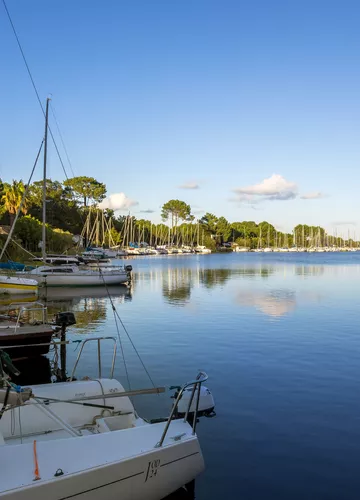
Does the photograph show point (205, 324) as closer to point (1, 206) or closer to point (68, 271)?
point (68, 271)

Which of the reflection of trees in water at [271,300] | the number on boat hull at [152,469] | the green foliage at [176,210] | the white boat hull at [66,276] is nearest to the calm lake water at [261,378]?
the reflection of trees in water at [271,300]

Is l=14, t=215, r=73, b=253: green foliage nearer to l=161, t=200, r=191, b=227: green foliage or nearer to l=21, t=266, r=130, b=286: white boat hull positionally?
l=21, t=266, r=130, b=286: white boat hull

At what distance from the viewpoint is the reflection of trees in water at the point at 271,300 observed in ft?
95.2

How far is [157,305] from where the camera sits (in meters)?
32.5

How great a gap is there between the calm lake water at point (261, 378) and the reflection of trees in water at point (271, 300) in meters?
0.18

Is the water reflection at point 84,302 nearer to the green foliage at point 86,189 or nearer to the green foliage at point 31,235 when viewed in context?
the green foliage at point 31,235

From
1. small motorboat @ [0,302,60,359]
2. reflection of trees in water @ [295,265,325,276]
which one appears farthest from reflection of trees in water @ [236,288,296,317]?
reflection of trees in water @ [295,265,325,276]

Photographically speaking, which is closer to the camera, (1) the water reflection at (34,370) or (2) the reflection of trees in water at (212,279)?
(1) the water reflection at (34,370)

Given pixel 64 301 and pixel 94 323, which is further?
pixel 64 301

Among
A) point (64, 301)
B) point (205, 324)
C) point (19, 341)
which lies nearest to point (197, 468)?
point (19, 341)

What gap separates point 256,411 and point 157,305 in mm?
21496

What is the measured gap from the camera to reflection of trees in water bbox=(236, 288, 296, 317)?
95.2 ft

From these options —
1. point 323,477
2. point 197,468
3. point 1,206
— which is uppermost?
point 1,206

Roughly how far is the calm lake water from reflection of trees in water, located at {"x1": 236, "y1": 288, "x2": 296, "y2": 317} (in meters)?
0.18
